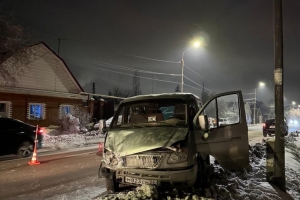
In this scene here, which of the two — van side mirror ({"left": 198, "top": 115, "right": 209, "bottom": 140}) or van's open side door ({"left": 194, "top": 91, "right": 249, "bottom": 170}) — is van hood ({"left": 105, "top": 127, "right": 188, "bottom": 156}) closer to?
van side mirror ({"left": 198, "top": 115, "right": 209, "bottom": 140})

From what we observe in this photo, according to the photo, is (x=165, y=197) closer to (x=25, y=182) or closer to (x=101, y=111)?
(x=25, y=182)

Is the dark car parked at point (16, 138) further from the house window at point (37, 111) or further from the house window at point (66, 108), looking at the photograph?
the house window at point (66, 108)

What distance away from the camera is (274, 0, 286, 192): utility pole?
21.9 feet

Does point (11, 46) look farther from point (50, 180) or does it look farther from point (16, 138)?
point (50, 180)

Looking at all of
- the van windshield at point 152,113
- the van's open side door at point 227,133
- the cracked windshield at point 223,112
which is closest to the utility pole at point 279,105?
the van's open side door at point 227,133

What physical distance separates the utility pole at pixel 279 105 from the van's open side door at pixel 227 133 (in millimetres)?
763

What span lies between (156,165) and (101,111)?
104 ft

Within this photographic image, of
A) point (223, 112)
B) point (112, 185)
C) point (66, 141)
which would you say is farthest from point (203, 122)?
point (66, 141)

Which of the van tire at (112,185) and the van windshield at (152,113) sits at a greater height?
the van windshield at (152,113)

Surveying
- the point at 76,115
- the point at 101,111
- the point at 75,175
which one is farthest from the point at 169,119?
the point at 101,111

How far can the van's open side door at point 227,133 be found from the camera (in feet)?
20.0

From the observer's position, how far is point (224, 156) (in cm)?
632

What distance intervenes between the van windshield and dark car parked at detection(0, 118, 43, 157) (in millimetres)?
6446

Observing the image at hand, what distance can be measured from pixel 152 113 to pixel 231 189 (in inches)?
92.3
